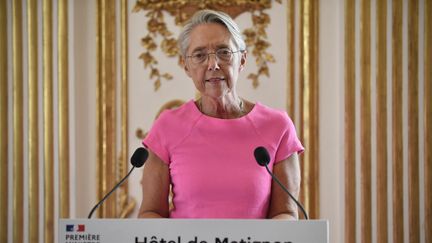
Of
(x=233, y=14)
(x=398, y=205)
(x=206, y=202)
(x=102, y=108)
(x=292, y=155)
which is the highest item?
(x=233, y=14)

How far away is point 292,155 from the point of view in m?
1.50

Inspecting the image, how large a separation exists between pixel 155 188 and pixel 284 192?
36 cm

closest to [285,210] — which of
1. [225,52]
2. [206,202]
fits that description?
[206,202]

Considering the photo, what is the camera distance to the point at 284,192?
4.77 feet

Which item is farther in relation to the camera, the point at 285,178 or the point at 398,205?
the point at 398,205

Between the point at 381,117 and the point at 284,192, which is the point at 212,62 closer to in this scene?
the point at 284,192

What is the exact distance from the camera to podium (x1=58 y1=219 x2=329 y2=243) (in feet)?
3.59

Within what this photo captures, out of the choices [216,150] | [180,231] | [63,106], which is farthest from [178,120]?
[63,106]

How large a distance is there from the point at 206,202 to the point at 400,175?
1710 mm

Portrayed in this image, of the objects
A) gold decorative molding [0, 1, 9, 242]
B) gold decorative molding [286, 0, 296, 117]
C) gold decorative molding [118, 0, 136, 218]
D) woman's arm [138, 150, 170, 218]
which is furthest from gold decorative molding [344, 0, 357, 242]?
gold decorative molding [0, 1, 9, 242]

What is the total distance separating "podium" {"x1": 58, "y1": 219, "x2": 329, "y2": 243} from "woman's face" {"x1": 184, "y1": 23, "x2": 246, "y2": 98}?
1.64 feet

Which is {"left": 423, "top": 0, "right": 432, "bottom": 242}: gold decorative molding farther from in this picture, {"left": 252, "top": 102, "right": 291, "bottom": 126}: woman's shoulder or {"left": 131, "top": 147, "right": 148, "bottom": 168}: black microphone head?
{"left": 131, "top": 147, "right": 148, "bottom": 168}: black microphone head

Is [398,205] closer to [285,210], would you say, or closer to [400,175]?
[400,175]

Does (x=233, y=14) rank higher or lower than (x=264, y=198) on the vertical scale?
higher
